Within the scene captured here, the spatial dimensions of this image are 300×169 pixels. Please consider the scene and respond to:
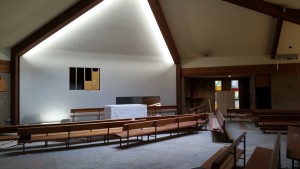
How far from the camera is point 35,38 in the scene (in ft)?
28.8

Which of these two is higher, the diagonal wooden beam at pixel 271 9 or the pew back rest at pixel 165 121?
the diagonal wooden beam at pixel 271 9

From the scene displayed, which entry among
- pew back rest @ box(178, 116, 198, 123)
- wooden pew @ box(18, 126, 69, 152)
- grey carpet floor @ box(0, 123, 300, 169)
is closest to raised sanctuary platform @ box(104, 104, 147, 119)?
pew back rest @ box(178, 116, 198, 123)

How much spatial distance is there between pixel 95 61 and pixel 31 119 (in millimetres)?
3429

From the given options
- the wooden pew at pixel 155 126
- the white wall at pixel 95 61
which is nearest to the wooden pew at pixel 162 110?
the white wall at pixel 95 61

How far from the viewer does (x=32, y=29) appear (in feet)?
28.2

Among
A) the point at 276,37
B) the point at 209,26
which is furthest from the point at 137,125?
the point at 276,37

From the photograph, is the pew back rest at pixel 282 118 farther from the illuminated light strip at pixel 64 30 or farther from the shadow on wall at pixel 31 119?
the shadow on wall at pixel 31 119

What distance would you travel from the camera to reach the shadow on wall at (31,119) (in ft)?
30.8

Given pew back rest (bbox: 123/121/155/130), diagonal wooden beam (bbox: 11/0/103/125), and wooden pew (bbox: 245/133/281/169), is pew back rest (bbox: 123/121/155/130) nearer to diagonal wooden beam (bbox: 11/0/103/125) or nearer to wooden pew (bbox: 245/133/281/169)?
wooden pew (bbox: 245/133/281/169)

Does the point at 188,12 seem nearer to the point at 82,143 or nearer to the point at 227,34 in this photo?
the point at 227,34

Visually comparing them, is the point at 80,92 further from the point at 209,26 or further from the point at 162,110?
the point at 209,26

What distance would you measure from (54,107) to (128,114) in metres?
3.06

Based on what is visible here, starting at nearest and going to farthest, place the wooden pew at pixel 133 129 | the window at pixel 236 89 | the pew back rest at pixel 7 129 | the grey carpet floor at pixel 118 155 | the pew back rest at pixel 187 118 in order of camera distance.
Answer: the grey carpet floor at pixel 118 155 < the pew back rest at pixel 7 129 < the wooden pew at pixel 133 129 < the pew back rest at pixel 187 118 < the window at pixel 236 89

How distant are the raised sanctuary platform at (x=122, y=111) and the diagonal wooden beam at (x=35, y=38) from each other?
127 inches
